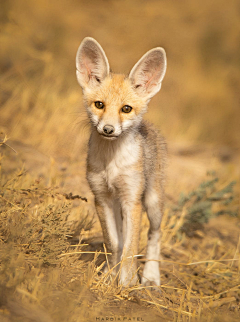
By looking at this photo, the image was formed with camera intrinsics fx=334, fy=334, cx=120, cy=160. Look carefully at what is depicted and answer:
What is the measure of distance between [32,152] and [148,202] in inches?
85.4

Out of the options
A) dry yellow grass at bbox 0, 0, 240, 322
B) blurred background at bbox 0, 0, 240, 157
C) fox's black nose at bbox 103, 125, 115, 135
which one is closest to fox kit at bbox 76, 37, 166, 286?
fox's black nose at bbox 103, 125, 115, 135

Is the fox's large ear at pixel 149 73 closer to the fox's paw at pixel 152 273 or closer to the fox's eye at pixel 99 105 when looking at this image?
the fox's eye at pixel 99 105

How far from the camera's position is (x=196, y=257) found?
13.1ft

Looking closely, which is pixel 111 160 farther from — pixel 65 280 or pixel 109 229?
pixel 65 280

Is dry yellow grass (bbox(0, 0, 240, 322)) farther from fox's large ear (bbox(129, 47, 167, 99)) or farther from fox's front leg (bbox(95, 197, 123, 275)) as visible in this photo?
fox's large ear (bbox(129, 47, 167, 99))

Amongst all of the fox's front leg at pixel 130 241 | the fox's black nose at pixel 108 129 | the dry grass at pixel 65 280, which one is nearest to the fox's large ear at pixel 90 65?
the fox's black nose at pixel 108 129

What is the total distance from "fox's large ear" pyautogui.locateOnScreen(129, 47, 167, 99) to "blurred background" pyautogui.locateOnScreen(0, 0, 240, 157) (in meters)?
2.73

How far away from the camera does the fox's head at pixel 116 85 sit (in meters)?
2.80

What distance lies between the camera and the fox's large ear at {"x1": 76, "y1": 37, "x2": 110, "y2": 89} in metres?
2.93

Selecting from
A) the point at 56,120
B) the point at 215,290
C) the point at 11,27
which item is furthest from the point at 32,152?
the point at 215,290

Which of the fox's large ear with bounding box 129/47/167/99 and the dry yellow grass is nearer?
the dry yellow grass

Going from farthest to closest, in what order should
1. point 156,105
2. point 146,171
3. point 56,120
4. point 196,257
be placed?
point 156,105 → point 56,120 → point 196,257 → point 146,171

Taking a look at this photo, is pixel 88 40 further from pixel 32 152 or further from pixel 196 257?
pixel 196 257

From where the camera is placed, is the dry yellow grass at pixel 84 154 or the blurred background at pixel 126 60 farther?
the blurred background at pixel 126 60
